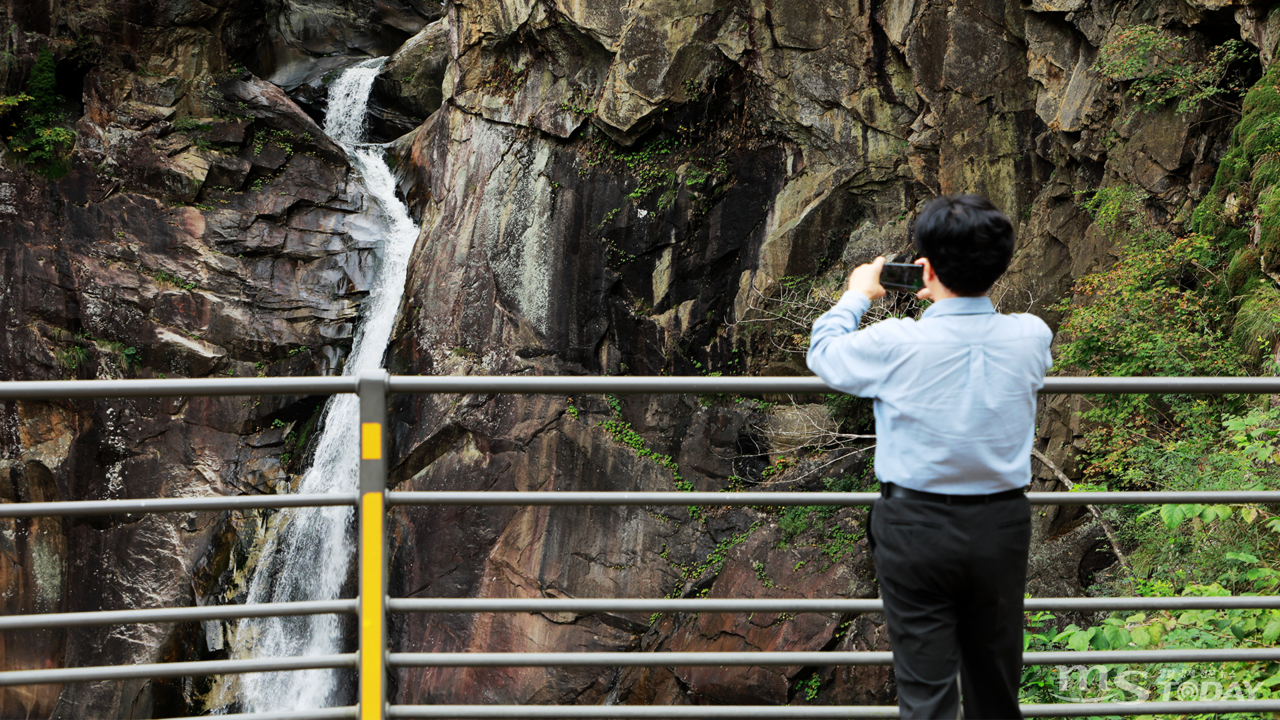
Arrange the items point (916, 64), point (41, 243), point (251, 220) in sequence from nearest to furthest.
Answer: point (916, 64), point (41, 243), point (251, 220)

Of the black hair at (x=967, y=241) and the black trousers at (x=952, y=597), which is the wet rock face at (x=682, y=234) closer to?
the black trousers at (x=952, y=597)

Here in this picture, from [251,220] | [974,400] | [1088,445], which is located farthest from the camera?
[251,220]

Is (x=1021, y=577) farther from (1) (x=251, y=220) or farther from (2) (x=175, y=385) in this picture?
(1) (x=251, y=220)

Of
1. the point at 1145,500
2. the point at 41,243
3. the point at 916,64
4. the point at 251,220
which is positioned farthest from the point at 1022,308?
the point at 41,243

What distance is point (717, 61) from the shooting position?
13219 millimetres

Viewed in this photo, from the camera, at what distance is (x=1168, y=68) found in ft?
30.2

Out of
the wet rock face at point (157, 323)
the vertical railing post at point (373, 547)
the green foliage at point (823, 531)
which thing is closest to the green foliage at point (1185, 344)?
the green foliage at point (823, 531)

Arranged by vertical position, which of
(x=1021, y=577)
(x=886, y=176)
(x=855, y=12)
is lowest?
(x=1021, y=577)

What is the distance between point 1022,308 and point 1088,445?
2.68 metres

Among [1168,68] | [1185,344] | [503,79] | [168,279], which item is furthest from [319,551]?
[1168,68]

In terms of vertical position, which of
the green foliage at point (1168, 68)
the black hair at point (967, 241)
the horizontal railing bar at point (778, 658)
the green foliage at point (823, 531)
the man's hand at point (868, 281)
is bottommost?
the green foliage at point (823, 531)

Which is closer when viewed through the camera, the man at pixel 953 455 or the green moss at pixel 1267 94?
the man at pixel 953 455

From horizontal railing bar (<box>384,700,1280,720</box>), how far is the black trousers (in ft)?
1.10

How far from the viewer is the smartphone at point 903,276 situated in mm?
1859
